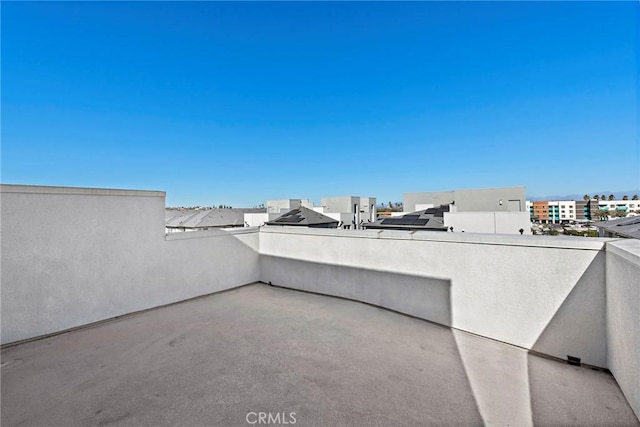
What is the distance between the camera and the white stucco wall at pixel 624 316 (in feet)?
5.39

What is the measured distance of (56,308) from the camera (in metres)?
3.21

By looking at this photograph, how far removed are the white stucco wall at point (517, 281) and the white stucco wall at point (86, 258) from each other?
140 inches

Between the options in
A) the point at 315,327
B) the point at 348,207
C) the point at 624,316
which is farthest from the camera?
the point at 348,207

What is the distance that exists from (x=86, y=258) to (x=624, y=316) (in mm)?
5886

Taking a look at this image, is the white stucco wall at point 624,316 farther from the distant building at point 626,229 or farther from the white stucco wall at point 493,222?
the white stucco wall at point 493,222

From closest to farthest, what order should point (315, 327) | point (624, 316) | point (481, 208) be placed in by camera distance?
point (624, 316)
point (315, 327)
point (481, 208)

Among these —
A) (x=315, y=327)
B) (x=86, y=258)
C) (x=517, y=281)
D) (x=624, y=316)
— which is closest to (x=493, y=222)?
(x=517, y=281)

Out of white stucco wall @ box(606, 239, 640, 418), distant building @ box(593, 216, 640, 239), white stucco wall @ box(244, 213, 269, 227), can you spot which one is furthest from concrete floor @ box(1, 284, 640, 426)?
white stucco wall @ box(244, 213, 269, 227)

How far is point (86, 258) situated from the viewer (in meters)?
3.41

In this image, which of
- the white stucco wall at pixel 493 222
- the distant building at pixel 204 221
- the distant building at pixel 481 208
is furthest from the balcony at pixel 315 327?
the distant building at pixel 204 221

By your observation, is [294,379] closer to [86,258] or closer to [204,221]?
[86,258]

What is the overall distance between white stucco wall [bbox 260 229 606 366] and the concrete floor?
0.23 meters

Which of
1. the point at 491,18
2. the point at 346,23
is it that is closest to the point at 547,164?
the point at 491,18

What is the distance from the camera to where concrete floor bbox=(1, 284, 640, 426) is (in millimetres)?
1701
